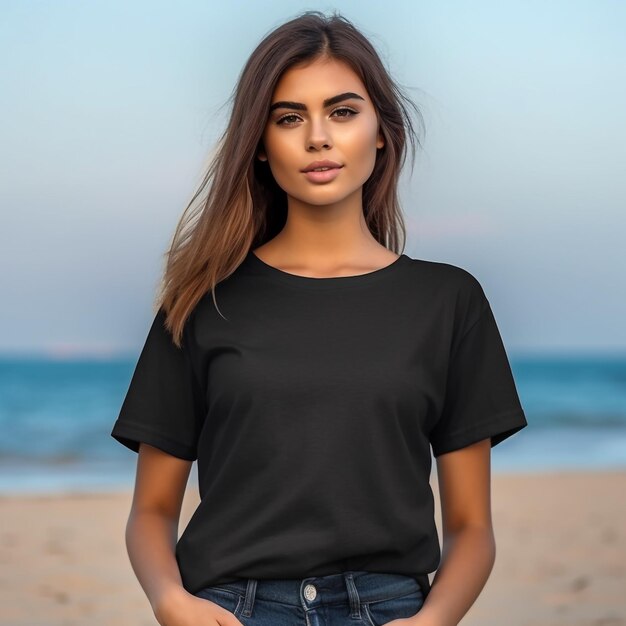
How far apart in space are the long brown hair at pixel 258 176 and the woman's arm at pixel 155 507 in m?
0.25

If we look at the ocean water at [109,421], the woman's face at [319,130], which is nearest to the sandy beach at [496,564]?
the ocean water at [109,421]

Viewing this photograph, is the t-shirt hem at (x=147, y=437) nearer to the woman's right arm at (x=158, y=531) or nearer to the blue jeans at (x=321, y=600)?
the woman's right arm at (x=158, y=531)

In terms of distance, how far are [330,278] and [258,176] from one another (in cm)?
33

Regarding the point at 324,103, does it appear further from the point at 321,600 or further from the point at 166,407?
the point at 321,600

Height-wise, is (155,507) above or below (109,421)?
above

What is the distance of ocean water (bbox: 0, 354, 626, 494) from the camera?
12.7m

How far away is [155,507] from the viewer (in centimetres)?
244

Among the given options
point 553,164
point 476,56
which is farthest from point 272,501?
point 553,164

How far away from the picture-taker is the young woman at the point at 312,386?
2.17m

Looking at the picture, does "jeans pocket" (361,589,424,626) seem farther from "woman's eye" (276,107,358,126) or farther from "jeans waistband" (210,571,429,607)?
"woman's eye" (276,107,358,126)

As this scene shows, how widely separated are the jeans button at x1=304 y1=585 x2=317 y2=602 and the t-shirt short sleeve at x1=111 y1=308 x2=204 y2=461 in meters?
0.43

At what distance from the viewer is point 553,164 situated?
1341cm

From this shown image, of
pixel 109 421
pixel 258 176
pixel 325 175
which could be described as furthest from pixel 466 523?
pixel 109 421

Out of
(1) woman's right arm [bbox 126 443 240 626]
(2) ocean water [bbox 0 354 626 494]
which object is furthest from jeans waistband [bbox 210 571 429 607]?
(2) ocean water [bbox 0 354 626 494]
